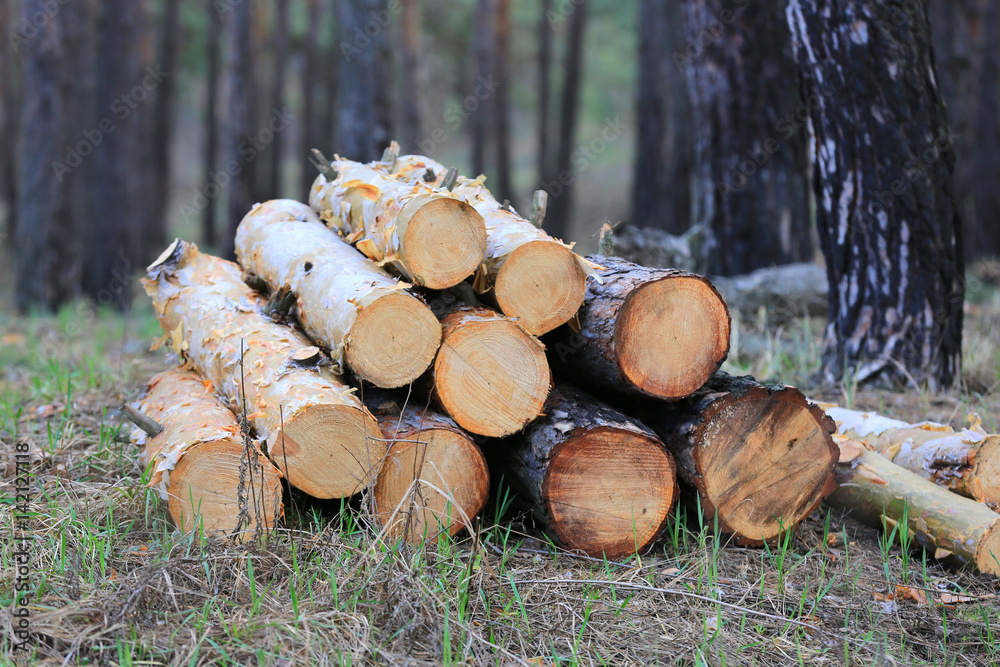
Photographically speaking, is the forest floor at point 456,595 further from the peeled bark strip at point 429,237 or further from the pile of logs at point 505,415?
the peeled bark strip at point 429,237

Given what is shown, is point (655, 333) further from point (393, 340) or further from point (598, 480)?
point (393, 340)

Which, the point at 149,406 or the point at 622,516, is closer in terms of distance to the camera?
the point at 622,516

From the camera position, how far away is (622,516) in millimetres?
2705

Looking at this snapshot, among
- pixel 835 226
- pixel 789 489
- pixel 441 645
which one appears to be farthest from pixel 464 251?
pixel 835 226

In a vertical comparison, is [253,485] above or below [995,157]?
below

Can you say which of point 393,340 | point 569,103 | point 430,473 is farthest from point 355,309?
point 569,103

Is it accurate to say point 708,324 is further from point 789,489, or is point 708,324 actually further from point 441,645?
point 441,645

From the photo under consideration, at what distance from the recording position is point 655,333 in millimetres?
2711

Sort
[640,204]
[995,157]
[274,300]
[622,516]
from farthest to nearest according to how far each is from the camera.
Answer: [640,204] < [995,157] < [274,300] < [622,516]

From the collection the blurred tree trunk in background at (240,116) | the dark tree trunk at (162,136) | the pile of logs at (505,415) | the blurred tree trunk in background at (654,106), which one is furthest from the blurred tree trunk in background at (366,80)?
the dark tree trunk at (162,136)

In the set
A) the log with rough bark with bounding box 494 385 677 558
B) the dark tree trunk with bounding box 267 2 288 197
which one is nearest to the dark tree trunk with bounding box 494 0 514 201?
the dark tree trunk with bounding box 267 2 288 197

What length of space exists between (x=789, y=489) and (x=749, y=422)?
322 millimetres

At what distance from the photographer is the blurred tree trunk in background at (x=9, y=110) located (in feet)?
50.3

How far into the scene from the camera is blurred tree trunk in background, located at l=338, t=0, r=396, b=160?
8312 mm
